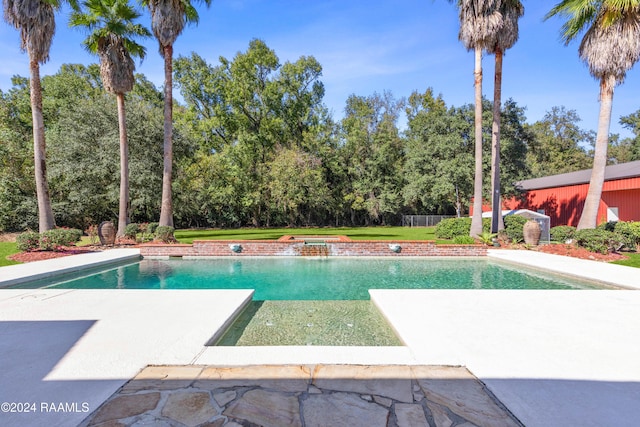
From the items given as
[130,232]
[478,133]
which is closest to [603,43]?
[478,133]

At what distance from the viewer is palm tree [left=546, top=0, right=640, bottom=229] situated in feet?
35.4

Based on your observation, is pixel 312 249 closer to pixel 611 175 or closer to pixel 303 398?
pixel 303 398

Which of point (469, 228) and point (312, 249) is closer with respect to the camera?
point (312, 249)

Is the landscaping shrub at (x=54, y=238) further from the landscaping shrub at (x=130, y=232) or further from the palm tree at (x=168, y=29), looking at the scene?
the palm tree at (x=168, y=29)

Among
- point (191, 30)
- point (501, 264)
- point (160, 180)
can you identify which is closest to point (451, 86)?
point (501, 264)

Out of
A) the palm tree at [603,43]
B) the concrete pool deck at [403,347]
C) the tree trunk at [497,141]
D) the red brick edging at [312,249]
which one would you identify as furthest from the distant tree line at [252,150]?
the concrete pool deck at [403,347]

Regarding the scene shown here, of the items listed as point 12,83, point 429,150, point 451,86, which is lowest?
point 429,150

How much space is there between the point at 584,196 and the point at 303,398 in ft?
73.5

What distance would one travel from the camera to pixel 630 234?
10.8 metres

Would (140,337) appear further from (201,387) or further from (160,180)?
(160,180)

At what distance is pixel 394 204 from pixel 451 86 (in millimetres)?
11334

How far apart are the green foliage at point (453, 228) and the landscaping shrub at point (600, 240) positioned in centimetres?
486

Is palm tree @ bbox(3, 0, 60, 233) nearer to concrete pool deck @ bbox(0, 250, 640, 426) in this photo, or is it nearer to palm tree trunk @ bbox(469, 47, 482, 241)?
concrete pool deck @ bbox(0, 250, 640, 426)

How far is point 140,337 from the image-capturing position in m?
3.45
